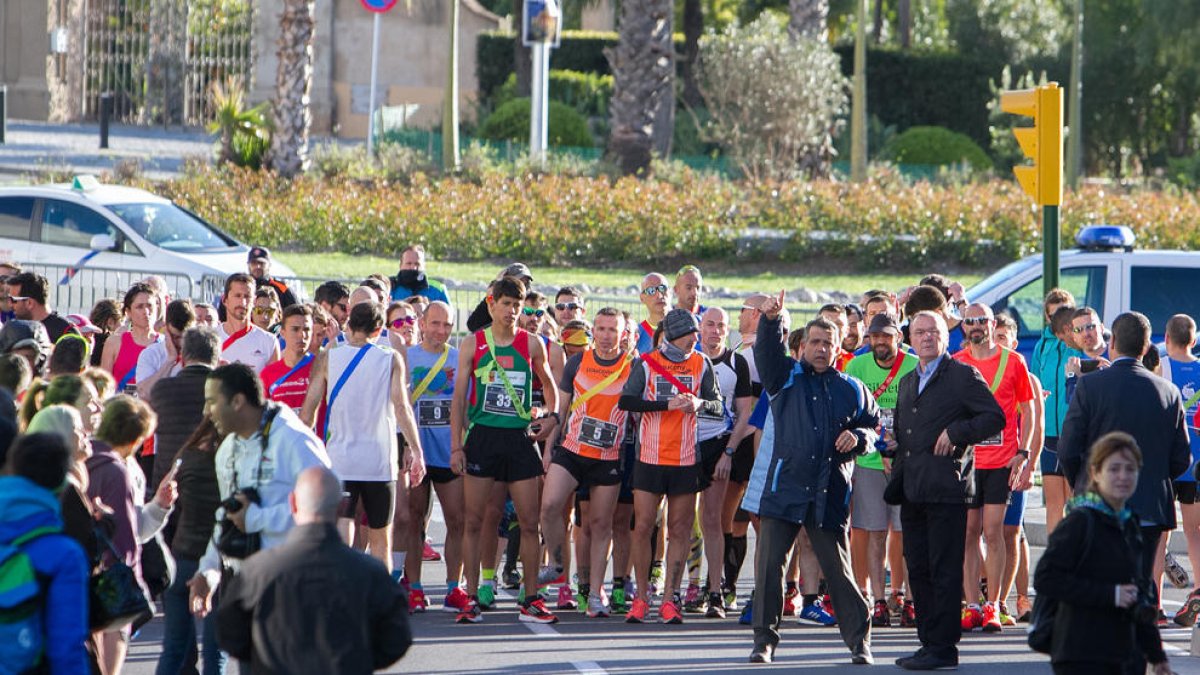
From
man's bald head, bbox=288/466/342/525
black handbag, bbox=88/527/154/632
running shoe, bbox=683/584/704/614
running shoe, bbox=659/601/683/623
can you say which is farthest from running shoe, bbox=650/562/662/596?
man's bald head, bbox=288/466/342/525

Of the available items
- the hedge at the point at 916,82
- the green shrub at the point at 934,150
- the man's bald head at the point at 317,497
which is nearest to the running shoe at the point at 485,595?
the man's bald head at the point at 317,497

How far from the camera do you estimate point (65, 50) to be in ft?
126

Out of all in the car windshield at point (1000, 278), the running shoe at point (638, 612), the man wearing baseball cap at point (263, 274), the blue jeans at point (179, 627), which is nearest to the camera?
the blue jeans at point (179, 627)

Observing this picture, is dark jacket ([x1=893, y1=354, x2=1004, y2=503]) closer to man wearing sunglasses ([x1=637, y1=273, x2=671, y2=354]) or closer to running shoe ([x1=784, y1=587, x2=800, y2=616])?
running shoe ([x1=784, y1=587, x2=800, y2=616])

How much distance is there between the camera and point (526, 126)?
123 ft

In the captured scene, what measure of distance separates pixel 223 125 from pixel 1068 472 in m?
22.7

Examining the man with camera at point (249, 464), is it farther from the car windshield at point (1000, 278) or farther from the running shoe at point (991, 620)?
the car windshield at point (1000, 278)

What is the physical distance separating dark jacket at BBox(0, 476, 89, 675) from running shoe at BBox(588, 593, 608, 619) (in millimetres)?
5094

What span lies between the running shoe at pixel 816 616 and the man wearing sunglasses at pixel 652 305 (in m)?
1.82

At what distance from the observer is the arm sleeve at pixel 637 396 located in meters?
10.2

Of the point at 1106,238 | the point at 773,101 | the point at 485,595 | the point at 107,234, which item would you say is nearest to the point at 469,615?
the point at 485,595

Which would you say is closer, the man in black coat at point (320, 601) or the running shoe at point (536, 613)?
the man in black coat at point (320, 601)

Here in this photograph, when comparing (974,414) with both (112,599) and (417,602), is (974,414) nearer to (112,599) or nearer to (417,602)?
(417,602)

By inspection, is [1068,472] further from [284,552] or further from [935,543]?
[284,552]
